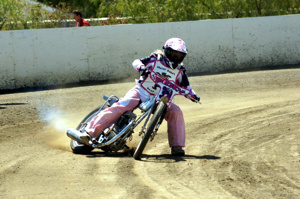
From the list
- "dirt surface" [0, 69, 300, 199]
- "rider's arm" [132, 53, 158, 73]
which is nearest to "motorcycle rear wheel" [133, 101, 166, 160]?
"dirt surface" [0, 69, 300, 199]

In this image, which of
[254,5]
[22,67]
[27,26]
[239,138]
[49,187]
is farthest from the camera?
[254,5]

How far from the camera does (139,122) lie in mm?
8109

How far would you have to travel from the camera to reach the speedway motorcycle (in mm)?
7773

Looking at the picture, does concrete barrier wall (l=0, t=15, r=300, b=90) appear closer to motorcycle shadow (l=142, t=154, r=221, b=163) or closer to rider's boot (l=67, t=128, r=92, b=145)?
rider's boot (l=67, t=128, r=92, b=145)

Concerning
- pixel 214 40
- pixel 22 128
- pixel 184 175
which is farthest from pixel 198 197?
pixel 214 40

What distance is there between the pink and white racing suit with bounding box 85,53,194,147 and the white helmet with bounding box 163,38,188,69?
0.09m

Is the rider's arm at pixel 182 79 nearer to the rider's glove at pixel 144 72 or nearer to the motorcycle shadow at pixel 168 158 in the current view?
the rider's glove at pixel 144 72

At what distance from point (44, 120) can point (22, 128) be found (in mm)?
1008

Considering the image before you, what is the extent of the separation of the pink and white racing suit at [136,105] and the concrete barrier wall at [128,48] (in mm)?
9409

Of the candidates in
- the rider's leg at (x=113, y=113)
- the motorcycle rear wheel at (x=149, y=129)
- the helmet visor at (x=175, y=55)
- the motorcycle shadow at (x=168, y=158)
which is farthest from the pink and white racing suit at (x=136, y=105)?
the motorcycle rear wheel at (x=149, y=129)

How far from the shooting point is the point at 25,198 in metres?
5.94

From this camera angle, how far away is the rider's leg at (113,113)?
8.16 m

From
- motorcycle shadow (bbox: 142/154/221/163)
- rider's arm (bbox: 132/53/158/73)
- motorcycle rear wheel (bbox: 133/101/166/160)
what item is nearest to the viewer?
motorcycle rear wheel (bbox: 133/101/166/160)

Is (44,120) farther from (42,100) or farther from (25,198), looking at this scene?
(25,198)
